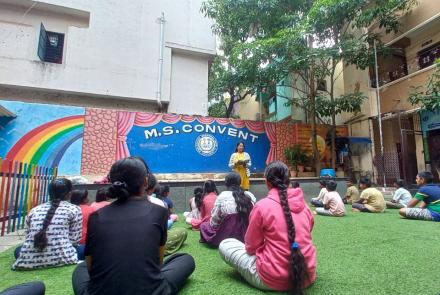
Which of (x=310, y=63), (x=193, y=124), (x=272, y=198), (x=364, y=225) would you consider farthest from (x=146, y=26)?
(x=272, y=198)

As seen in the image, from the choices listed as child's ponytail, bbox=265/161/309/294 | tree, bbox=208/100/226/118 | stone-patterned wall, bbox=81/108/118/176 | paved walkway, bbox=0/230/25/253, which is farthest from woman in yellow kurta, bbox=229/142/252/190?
tree, bbox=208/100/226/118

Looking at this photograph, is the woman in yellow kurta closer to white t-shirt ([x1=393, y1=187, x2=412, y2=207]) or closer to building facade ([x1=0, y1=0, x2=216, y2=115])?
white t-shirt ([x1=393, y1=187, x2=412, y2=207])

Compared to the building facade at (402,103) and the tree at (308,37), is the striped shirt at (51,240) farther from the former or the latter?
the building facade at (402,103)

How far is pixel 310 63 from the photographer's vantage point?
10586 mm

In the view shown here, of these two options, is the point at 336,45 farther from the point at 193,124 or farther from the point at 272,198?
the point at 272,198

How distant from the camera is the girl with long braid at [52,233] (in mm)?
3068

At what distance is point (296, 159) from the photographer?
11391 mm

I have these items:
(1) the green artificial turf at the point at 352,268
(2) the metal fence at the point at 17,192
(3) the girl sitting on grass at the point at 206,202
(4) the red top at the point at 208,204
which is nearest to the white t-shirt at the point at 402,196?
(1) the green artificial turf at the point at 352,268

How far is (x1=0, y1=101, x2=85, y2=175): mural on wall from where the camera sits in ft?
29.3

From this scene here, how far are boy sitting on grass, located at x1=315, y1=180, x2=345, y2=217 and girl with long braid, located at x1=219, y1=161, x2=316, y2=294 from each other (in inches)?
178

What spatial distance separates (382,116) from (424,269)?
9.78 metres

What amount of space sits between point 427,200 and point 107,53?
11.1 meters

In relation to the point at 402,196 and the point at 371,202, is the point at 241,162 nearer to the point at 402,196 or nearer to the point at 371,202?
the point at 371,202

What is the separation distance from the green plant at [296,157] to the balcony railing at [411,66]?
417 centimetres
